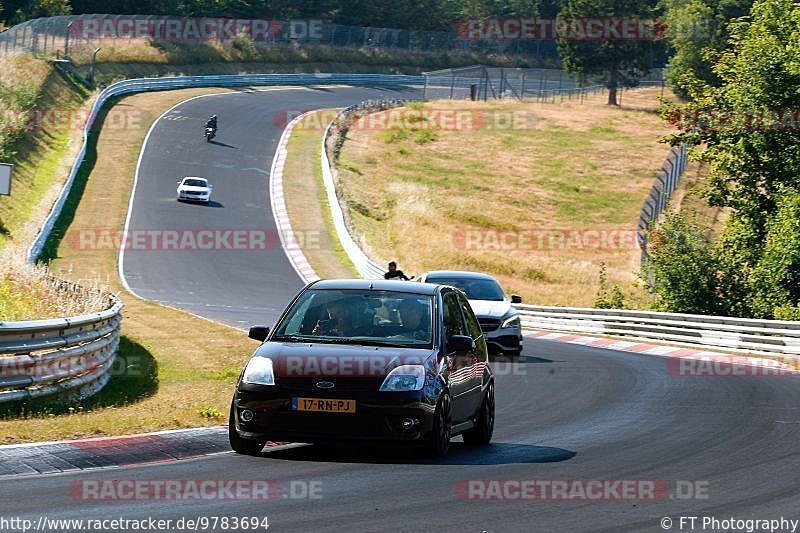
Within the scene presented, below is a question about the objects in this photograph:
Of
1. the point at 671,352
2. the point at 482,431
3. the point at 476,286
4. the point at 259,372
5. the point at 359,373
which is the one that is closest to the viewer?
the point at 359,373

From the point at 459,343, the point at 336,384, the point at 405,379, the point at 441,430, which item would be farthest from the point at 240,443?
the point at 459,343

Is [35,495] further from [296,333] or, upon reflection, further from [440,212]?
[440,212]

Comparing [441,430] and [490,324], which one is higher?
[441,430]

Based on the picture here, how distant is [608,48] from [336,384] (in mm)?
97845

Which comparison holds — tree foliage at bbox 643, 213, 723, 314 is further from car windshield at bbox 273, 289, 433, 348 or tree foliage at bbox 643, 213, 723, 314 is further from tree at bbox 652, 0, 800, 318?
car windshield at bbox 273, 289, 433, 348

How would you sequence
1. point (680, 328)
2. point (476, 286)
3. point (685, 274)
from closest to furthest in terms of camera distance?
point (476, 286), point (680, 328), point (685, 274)

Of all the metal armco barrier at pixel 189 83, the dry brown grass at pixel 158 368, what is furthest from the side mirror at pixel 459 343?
the metal armco barrier at pixel 189 83

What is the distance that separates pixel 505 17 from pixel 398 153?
75.6 meters

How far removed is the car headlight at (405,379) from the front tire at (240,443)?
1.24m

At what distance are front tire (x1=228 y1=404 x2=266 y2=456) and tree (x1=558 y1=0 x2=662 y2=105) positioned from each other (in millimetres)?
97382

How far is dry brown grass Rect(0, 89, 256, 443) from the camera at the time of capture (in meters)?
11.7

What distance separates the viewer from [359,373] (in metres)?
10.4

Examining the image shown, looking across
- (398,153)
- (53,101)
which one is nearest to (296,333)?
(53,101)

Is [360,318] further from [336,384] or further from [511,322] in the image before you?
[511,322]
